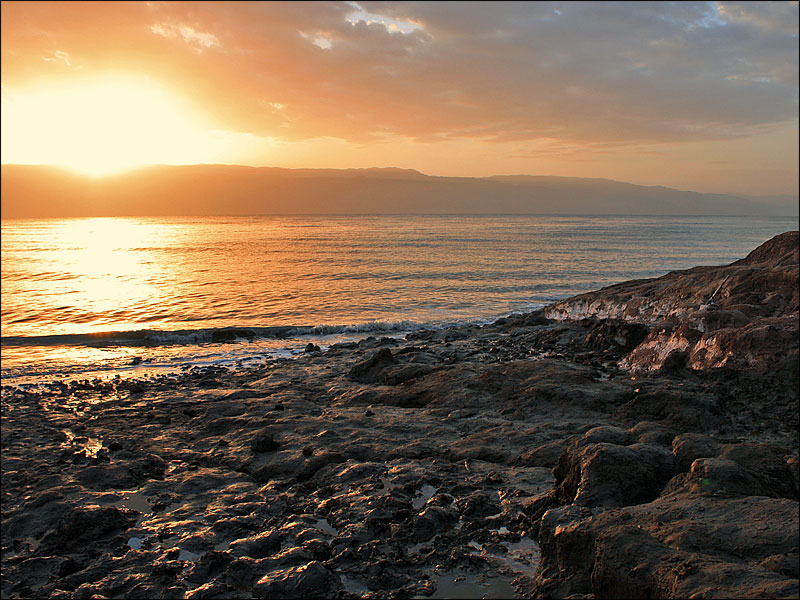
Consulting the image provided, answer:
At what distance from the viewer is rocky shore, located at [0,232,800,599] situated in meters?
Answer: 4.74

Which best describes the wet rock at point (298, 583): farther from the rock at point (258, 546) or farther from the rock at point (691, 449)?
the rock at point (691, 449)

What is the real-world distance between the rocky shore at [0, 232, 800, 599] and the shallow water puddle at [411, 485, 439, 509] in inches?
4.6

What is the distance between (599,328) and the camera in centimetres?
1566

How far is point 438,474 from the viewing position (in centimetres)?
795

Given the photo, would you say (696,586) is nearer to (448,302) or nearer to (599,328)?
(599,328)

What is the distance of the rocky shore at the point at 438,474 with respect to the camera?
4742mm

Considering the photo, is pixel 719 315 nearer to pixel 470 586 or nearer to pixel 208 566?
pixel 470 586

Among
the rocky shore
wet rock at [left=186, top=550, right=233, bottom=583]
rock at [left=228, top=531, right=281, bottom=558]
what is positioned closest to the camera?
the rocky shore

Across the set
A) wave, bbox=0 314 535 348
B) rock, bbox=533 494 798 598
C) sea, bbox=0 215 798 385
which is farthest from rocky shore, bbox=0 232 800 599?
wave, bbox=0 314 535 348

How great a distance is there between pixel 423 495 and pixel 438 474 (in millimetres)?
649

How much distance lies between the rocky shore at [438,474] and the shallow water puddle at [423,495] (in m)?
0.12

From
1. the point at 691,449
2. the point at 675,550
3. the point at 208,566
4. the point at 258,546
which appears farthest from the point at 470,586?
the point at 691,449

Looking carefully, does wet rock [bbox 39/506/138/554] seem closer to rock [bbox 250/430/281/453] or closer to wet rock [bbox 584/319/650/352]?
rock [bbox 250/430/281/453]

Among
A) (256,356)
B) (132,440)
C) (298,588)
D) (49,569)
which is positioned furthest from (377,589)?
(256,356)
